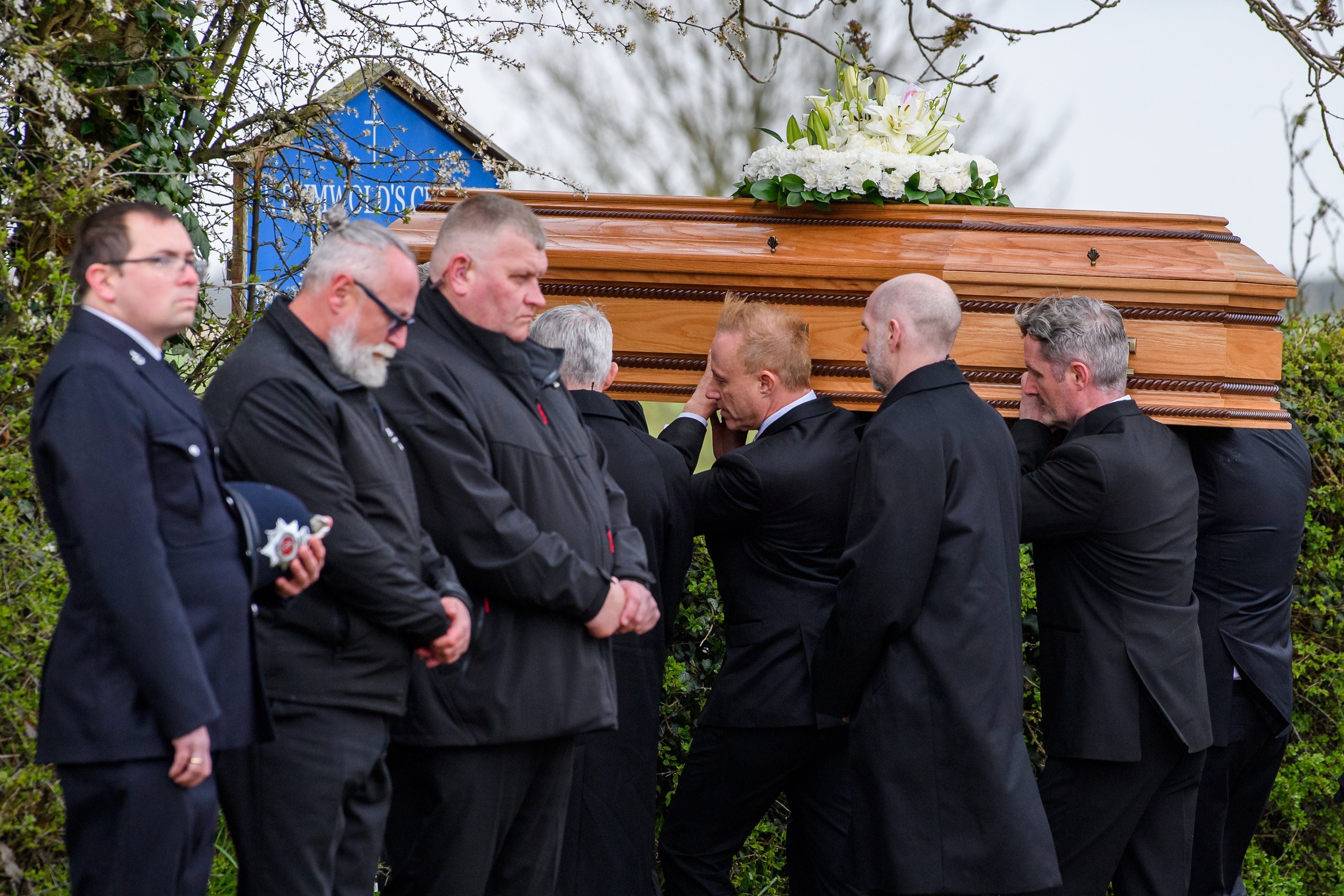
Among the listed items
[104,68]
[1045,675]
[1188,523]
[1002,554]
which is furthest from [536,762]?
[104,68]

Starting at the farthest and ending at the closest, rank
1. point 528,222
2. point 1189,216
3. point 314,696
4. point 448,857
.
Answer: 1. point 1189,216
2. point 528,222
3. point 448,857
4. point 314,696

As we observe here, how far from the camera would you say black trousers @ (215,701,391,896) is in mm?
2459

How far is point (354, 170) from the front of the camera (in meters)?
4.38

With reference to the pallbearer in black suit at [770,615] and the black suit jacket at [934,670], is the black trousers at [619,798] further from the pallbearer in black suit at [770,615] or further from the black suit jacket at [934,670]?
the black suit jacket at [934,670]

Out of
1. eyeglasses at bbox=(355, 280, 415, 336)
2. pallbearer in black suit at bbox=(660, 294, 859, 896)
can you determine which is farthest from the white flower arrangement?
eyeglasses at bbox=(355, 280, 415, 336)

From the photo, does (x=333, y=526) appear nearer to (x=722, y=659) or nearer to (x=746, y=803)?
(x=746, y=803)

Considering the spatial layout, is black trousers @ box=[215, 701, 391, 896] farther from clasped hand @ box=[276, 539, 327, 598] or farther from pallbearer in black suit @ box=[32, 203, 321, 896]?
clasped hand @ box=[276, 539, 327, 598]

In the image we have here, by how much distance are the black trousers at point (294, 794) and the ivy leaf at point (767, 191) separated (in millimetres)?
2395

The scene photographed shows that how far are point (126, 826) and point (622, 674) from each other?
171 cm

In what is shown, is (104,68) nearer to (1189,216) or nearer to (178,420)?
(178,420)

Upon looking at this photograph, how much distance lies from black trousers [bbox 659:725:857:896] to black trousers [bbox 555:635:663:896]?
0.11 metres

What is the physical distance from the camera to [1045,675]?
3801mm

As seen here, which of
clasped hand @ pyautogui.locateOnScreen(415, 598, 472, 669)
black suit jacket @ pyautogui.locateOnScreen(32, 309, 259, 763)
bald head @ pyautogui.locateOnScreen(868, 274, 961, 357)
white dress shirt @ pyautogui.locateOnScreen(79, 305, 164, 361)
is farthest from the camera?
bald head @ pyautogui.locateOnScreen(868, 274, 961, 357)

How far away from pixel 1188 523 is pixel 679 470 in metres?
1.52
